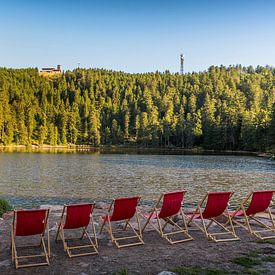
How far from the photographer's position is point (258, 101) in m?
143

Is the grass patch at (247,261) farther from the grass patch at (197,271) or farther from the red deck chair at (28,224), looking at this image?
the red deck chair at (28,224)

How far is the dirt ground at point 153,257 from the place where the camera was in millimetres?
6218

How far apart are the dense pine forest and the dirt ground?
→ 73.5m

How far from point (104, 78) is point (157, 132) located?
83572 millimetres

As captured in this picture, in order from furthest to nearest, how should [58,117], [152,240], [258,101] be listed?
[258,101]
[58,117]
[152,240]

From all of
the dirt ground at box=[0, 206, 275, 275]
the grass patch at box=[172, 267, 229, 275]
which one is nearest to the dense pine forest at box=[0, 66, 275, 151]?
the dirt ground at box=[0, 206, 275, 275]

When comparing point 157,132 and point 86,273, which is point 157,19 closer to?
point 86,273

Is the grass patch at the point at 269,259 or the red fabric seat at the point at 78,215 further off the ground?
the red fabric seat at the point at 78,215

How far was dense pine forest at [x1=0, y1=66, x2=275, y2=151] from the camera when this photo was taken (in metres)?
101

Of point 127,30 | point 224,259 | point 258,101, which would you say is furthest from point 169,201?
point 258,101

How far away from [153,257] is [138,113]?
451 feet

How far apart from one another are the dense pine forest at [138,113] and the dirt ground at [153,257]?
241 ft

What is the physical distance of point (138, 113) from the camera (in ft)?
472

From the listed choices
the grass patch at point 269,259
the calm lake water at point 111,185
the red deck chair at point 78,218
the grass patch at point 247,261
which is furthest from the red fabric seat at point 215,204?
the calm lake water at point 111,185
